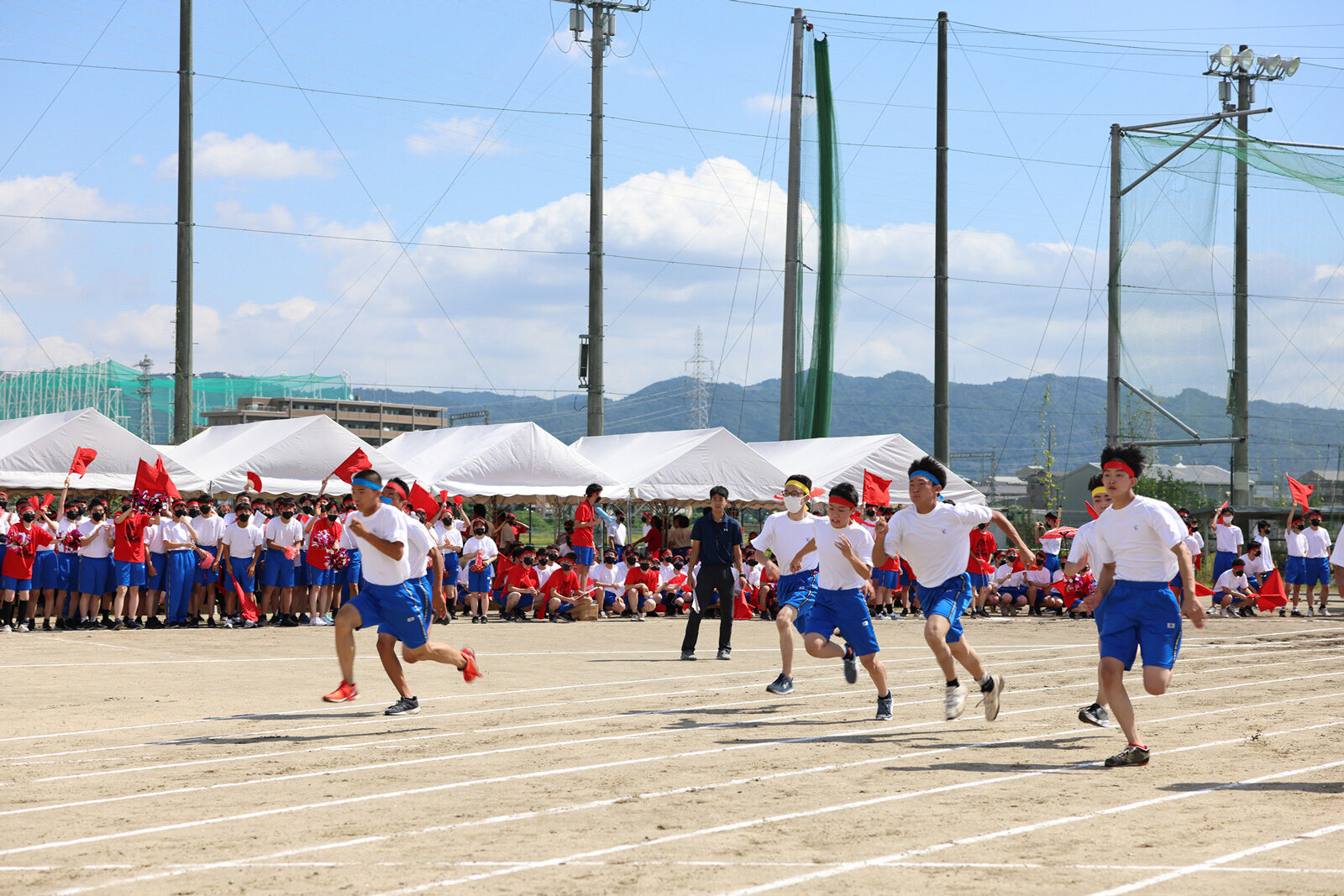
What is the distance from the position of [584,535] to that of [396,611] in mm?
12850

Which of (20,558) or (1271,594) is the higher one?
(20,558)

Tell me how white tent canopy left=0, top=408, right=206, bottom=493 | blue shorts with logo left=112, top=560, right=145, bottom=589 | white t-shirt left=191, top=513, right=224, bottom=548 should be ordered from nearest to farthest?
→ blue shorts with logo left=112, top=560, right=145, bottom=589
white t-shirt left=191, top=513, right=224, bottom=548
white tent canopy left=0, top=408, right=206, bottom=493

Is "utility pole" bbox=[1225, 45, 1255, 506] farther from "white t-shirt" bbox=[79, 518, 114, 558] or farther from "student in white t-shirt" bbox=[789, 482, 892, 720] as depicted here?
"white t-shirt" bbox=[79, 518, 114, 558]

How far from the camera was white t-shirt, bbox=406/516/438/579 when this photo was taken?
10000mm

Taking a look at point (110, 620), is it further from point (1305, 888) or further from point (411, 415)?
point (411, 415)

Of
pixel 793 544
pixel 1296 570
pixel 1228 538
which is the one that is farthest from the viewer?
pixel 1228 538

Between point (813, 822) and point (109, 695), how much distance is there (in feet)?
24.6

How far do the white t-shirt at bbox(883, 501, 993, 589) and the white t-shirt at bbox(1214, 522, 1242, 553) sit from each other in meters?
18.0

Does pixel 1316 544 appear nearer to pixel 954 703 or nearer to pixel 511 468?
pixel 511 468

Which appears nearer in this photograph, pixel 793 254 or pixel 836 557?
pixel 836 557

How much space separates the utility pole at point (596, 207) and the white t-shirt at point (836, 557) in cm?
2136

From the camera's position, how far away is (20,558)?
707 inches

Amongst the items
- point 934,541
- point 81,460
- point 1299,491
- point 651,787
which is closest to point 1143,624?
point 934,541

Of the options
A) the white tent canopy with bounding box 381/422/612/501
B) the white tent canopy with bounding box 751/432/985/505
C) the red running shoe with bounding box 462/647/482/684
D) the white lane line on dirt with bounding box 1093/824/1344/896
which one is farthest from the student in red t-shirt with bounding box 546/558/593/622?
the white lane line on dirt with bounding box 1093/824/1344/896
